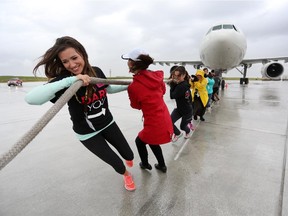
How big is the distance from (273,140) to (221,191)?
6.30 feet

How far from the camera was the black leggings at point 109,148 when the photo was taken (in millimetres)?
1817

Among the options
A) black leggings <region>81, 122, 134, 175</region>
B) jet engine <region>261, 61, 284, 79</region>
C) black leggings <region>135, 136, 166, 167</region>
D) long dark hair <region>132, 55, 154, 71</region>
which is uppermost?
long dark hair <region>132, 55, 154, 71</region>

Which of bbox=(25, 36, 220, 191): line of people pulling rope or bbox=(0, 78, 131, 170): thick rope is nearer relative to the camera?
bbox=(0, 78, 131, 170): thick rope

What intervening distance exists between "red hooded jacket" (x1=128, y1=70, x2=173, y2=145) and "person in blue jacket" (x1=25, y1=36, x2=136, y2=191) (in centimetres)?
28

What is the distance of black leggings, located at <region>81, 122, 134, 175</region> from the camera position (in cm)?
182

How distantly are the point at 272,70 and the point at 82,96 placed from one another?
678 inches

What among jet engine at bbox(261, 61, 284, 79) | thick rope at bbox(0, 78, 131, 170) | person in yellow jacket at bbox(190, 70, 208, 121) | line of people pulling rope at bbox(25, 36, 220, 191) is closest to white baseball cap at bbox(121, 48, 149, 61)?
line of people pulling rope at bbox(25, 36, 220, 191)

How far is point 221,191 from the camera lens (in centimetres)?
187

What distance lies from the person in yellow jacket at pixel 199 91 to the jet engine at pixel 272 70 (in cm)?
1329

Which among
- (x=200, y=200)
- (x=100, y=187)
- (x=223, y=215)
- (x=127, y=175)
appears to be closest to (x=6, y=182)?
(x=100, y=187)

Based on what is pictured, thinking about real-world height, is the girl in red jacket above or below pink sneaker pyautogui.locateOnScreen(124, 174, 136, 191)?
above

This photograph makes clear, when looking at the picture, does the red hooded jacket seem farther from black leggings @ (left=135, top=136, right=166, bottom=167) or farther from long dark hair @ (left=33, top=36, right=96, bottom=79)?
long dark hair @ (left=33, top=36, right=96, bottom=79)

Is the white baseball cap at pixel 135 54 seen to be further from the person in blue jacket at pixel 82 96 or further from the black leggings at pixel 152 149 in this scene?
the black leggings at pixel 152 149

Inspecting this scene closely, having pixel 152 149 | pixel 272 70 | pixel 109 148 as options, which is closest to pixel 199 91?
pixel 152 149
